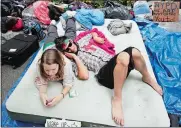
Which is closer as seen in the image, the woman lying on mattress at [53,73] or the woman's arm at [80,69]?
the woman lying on mattress at [53,73]

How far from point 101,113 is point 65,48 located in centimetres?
59

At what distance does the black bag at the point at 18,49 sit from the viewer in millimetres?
2340

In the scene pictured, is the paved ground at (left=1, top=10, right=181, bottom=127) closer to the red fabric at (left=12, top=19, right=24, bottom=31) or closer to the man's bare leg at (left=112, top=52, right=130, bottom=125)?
the red fabric at (left=12, top=19, right=24, bottom=31)

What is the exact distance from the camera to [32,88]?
5.74ft

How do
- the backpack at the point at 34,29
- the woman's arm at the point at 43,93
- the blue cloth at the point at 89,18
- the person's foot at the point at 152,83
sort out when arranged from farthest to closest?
the backpack at the point at 34,29, the blue cloth at the point at 89,18, the person's foot at the point at 152,83, the woman's arm at the point at 43,93

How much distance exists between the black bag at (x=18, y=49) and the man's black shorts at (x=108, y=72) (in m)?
→ 0.94

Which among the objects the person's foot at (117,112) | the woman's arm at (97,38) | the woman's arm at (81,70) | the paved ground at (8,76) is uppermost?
the woman's arm at (97,38)

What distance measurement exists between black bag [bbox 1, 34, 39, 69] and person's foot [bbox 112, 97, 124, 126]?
1151 millimetres

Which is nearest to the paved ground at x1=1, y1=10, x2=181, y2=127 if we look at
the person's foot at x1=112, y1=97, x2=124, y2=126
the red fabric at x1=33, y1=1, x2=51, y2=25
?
the red fabric at x1=33, y1=1, x2=51, y2=25

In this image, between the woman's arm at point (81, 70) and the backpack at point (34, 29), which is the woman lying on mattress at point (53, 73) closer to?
the woman's arm at point (81, 70)

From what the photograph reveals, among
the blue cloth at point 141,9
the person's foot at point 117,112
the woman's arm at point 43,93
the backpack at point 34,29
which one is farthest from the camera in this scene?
the blue cloth at point 141,9

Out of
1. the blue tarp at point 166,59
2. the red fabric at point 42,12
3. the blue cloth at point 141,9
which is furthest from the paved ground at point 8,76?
the blue cloth at point 141,9

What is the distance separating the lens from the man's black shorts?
1661 mm

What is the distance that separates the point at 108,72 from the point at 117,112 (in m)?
0.29
